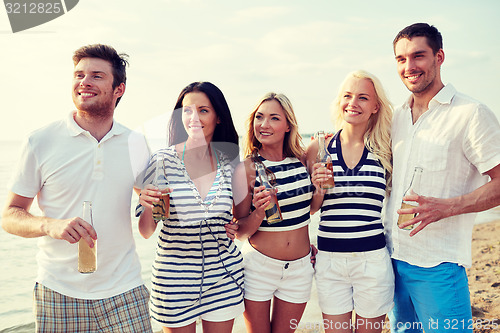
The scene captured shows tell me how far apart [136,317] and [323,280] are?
5.51 ft

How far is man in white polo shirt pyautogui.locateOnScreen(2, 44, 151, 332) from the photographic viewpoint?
3.03 metres

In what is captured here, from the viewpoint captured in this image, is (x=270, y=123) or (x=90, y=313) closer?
(x=90, y=313)

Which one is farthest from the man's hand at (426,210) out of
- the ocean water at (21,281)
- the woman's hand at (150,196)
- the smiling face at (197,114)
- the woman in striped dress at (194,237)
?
the ocean water at (21,281)

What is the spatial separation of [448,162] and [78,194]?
3.09 m

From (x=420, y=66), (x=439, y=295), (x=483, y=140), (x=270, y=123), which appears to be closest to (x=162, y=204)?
(x=270, y=123)

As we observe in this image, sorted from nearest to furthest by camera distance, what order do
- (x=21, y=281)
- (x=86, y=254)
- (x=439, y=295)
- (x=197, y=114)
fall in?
(x=86, y=254)
(x=439, y=295)
(x=197, y=114)
(x=21, y=281)

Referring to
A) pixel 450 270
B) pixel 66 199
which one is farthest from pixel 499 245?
pixel 66 199

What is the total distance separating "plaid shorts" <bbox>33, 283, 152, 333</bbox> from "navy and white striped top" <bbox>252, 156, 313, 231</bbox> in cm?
128

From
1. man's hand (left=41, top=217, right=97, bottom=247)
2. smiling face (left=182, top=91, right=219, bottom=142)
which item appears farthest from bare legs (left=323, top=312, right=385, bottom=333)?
man's hand (left=41, top=217, right=97, bottom=247)

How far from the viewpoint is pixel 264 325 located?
12.2 feet

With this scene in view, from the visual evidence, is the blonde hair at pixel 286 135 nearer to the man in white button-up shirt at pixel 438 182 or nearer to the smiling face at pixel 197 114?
the smiling face at pixel 197 114

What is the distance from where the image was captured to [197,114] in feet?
11.8

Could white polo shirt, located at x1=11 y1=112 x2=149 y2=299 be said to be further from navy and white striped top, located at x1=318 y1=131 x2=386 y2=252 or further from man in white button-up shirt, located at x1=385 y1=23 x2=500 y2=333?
man in white button-up shirt, located at x1=385 y1=23 x2=500 y2=333

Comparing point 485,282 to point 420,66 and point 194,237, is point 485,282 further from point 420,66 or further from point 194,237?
point 194,237
